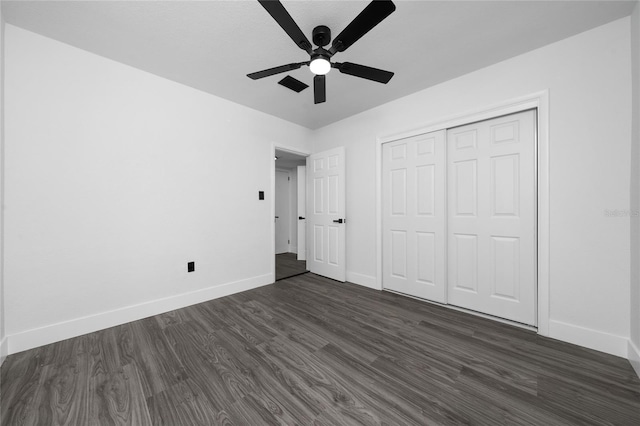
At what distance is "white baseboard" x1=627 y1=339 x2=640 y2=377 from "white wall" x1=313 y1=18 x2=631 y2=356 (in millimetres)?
57

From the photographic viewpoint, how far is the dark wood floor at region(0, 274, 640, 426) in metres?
1.24

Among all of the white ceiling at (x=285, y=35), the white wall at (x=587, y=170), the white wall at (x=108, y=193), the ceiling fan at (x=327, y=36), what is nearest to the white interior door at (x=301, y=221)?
the white wall at (x=108, y=193)

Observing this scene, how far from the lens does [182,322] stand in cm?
226

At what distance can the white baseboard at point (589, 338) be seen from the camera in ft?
5.63

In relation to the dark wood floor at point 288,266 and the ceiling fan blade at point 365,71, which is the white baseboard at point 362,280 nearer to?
the dark wood floor at point 288,266

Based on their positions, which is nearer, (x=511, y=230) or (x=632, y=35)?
(x=632, y=35)

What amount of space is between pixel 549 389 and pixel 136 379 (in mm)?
2580

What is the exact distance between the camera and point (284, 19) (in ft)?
4.40

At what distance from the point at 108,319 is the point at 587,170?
432cm

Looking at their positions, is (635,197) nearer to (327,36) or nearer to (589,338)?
(589,338)

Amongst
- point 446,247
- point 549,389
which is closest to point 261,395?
point 549,389

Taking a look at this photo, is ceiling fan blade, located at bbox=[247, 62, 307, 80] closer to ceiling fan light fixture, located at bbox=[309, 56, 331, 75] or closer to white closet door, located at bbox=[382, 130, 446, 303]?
ceiling fan light fixture, located at bbox=[309, 56, 331, 75]

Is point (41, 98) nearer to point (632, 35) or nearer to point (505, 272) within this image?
point (505, 272)

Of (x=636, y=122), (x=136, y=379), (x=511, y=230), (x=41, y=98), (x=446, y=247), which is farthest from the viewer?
(x=446, y=247)
